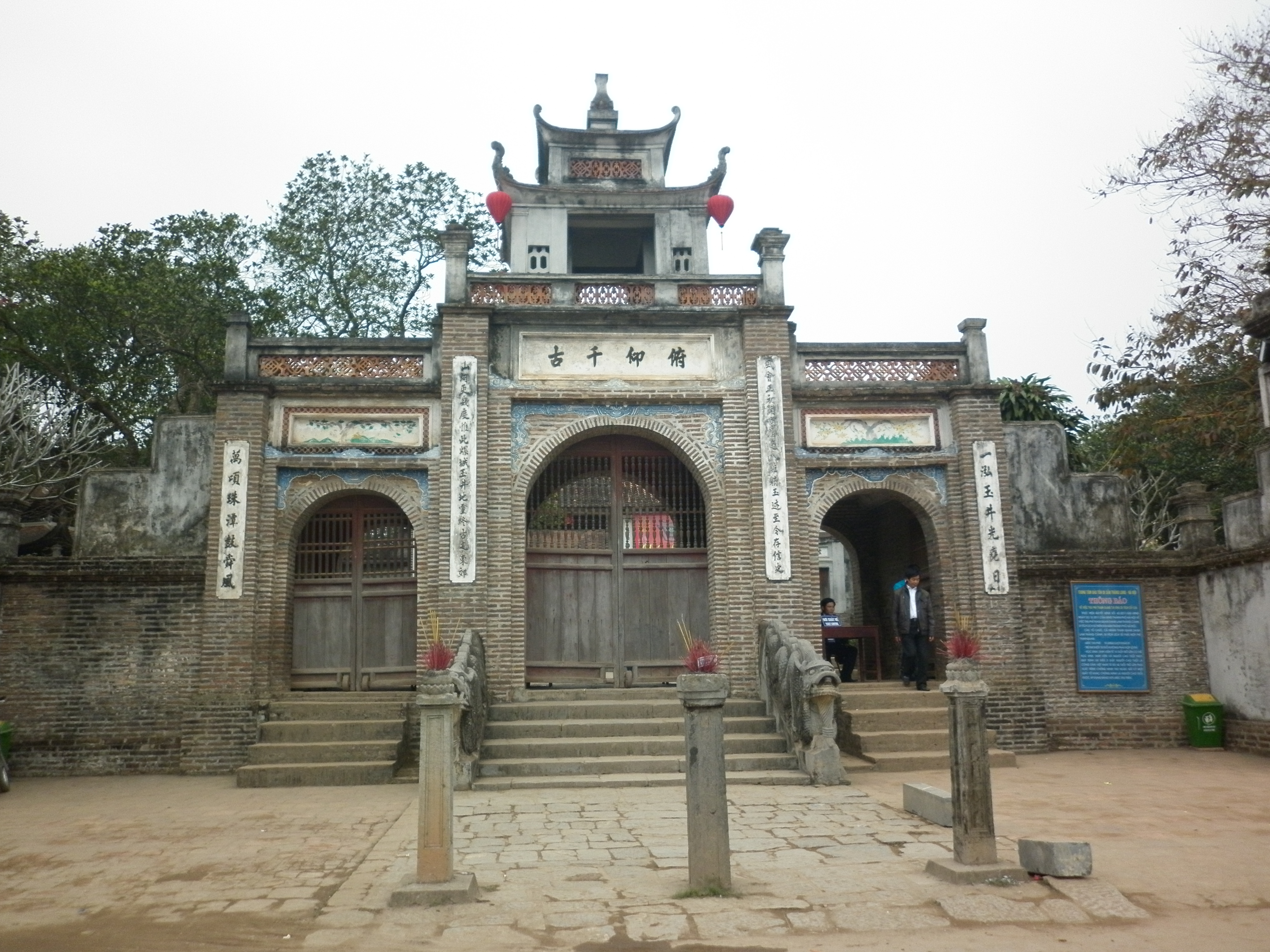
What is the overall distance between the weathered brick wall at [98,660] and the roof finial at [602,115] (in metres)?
8.94

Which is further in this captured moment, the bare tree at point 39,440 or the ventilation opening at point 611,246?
the ventilation opening at point 611,246

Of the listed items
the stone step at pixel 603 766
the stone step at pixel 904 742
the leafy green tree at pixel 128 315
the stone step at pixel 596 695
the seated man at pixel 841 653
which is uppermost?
the leafy green tree at pixel 128 315

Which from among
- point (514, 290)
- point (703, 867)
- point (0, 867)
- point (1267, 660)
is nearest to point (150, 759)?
point (0, 867)

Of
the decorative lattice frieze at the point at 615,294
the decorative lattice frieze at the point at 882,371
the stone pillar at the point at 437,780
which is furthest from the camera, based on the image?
the decorative lattice frieze at the point at 882,371

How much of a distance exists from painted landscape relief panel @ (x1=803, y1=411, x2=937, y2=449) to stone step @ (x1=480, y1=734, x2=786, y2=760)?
3.88 meters

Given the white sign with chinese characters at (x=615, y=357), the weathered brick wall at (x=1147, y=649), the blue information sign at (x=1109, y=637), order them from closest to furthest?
the weathered brick wall at (x=1147, y=649) → the blue information sign at (x=1109, y=637) → the white sign with chinese characters at (x=615, y=357)

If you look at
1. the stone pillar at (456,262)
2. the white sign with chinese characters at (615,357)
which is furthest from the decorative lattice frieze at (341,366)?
the white sign with chinese characters at (615,357)

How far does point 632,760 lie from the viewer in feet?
32.7

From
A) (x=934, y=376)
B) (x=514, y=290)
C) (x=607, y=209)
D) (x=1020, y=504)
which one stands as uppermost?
(x=607, y=209)

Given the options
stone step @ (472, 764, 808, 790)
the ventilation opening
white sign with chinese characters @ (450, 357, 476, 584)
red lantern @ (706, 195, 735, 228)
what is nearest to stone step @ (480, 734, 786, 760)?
stone step @ (472, 764, 808, 790)

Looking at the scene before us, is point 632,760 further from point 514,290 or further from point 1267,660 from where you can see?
point 1267,660

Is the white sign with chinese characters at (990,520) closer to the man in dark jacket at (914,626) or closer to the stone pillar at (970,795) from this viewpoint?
the man in dark jacket at (914,626)

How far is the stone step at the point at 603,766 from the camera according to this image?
9.81 meters

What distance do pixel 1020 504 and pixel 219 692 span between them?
31.9 ft
